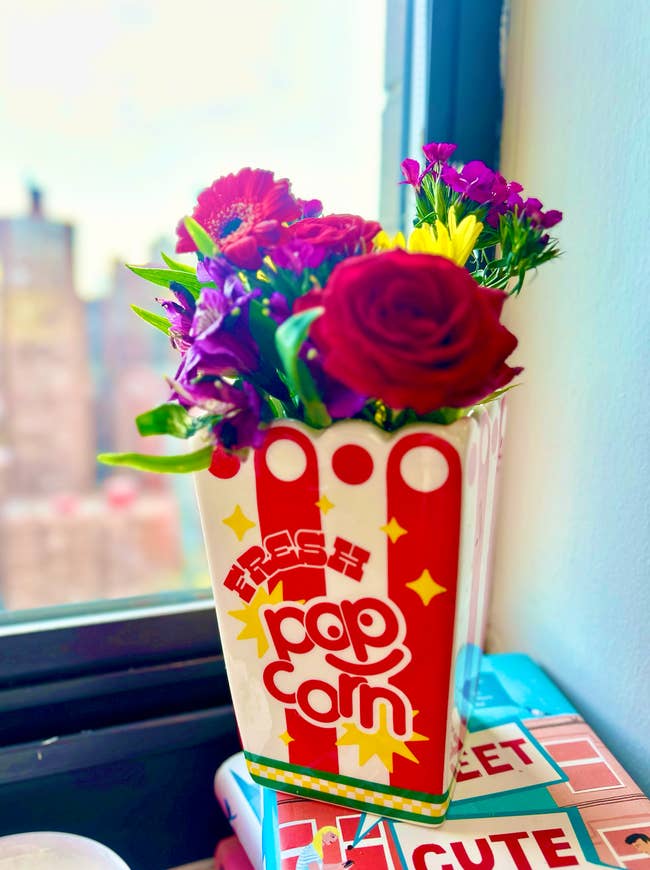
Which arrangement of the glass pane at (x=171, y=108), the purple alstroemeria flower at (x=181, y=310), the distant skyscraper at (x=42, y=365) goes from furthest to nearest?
the distant skyscraper at (x=42, y=365)
the glass pane at (x=171, y=108)
the purple alstroemeria flower at (x=181, y=310)

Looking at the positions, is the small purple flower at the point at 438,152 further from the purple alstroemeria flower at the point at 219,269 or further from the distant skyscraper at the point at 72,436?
the distant skyscraper at the point at 72,436

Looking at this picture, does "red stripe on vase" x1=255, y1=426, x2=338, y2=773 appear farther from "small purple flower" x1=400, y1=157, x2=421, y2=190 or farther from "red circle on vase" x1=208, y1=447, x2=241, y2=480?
"small purple flower" x1=400, y1=157, x2=421, y2=190

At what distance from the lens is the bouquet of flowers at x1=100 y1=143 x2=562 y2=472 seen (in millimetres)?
303

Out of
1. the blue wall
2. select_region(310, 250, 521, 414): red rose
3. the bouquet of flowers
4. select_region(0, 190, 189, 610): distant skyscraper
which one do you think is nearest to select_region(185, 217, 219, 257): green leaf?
the bouquet of flowers

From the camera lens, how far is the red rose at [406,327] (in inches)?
11.8

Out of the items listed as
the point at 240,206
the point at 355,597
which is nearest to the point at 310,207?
the point at 240,206

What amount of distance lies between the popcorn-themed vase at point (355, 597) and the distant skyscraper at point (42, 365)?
1386 millimetres

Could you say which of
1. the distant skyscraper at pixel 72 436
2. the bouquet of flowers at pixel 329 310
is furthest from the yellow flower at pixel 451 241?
the distant skyscraper at pixel 72 436

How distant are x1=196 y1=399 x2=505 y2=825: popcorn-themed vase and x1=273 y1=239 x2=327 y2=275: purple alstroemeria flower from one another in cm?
9

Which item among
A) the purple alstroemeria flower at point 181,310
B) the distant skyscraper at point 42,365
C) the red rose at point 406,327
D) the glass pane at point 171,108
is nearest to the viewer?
the red rose at point 406,327

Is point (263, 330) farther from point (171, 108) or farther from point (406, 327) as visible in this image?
point (171, 108)

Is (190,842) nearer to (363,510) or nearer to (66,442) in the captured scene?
(363,510)

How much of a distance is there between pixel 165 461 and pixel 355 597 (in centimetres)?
15

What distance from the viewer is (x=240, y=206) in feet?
1.29
